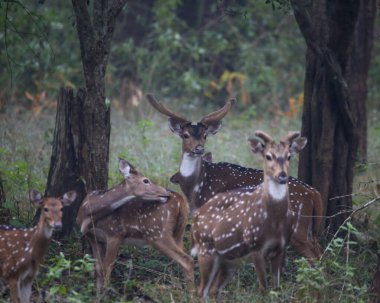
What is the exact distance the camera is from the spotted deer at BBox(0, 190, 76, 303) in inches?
310

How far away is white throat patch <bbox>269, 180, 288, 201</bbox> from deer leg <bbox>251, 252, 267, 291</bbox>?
509 mm

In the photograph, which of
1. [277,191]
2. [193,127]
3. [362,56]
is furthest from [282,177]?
[362,56]

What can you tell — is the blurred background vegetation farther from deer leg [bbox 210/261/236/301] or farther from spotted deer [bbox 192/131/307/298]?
spotted deer [bbox 192/131/307/298]

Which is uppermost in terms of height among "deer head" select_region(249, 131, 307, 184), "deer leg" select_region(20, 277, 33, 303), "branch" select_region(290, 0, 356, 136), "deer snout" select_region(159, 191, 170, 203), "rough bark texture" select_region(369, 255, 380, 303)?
"branch" select_region(290, 0, 356, 136)

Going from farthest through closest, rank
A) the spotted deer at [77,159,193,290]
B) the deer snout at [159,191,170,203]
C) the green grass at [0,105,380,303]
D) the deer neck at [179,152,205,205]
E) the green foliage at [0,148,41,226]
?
1. the deer neck at [179,152,205,205]
2. the green foliage at [0,148,41,226]
3. the deer snout at [159,191,170,203]
4. the spotted deer at [77,159,193,290]
5. the green grass at [0,105,380,303]

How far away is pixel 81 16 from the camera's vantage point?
884 cm

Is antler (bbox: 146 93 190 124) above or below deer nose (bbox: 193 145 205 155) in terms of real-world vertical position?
above

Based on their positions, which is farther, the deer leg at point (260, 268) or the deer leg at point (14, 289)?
the deer leg at point (260, 268)

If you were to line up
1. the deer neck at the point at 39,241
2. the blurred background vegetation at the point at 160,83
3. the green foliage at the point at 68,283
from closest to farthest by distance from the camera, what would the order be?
1. the green foliage at the point at 68,283
2. the deer neck at the point at 39,241
3. the blurred background vegetation at the point at 160,83

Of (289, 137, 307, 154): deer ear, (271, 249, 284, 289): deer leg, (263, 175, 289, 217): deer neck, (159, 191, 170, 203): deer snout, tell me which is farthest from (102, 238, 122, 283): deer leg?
(289, 137, 307, 154): deer ear

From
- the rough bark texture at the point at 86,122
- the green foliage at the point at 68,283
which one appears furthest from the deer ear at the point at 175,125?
the green foliage at the point at 68,283

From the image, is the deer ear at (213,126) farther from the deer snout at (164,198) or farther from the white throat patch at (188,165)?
the deer snout at (164,198)

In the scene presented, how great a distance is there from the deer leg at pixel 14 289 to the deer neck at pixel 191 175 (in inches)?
128

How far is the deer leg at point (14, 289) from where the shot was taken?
7.68 meters
